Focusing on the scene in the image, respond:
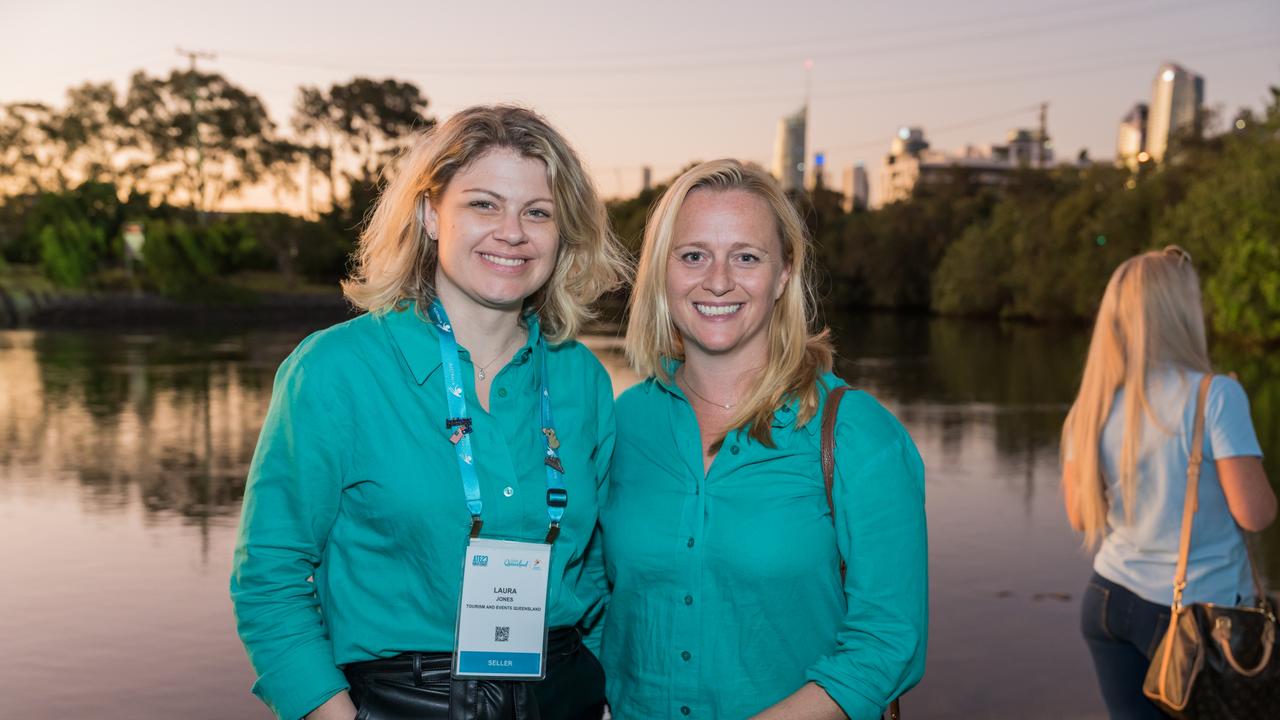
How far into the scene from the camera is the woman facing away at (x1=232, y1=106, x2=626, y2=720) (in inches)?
97.7

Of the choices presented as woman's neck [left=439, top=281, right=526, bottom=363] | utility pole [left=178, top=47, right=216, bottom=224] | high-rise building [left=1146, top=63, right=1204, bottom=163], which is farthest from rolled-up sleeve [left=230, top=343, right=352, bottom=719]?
high-rise building [left=1146, top=63, right=1204, bottom=163]

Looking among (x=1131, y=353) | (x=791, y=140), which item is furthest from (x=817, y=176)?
(x=1131, y=353)

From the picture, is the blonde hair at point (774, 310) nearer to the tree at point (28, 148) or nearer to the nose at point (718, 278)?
the nose at point (718, 278)

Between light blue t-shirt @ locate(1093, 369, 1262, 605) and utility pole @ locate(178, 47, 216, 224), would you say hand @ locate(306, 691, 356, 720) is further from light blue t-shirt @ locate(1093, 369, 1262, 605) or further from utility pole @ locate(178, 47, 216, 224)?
utility pole @ locate(178, 47, 216, 224)

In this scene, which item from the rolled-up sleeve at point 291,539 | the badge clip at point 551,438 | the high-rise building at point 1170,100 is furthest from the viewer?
the high-rise building at point 1170,100

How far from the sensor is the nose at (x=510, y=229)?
8.91 ft

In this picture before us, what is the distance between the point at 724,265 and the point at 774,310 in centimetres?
22

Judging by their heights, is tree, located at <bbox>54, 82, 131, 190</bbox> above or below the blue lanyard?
above

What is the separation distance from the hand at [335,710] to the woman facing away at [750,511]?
2.26ft

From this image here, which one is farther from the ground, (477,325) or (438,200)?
(438,200)

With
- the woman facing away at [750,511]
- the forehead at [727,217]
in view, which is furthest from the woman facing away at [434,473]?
the forehead at [727,217]

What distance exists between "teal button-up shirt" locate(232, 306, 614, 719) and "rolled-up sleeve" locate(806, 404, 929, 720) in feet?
2.24

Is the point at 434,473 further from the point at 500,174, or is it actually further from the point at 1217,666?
the point at 1217,666

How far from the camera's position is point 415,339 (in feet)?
8.73
